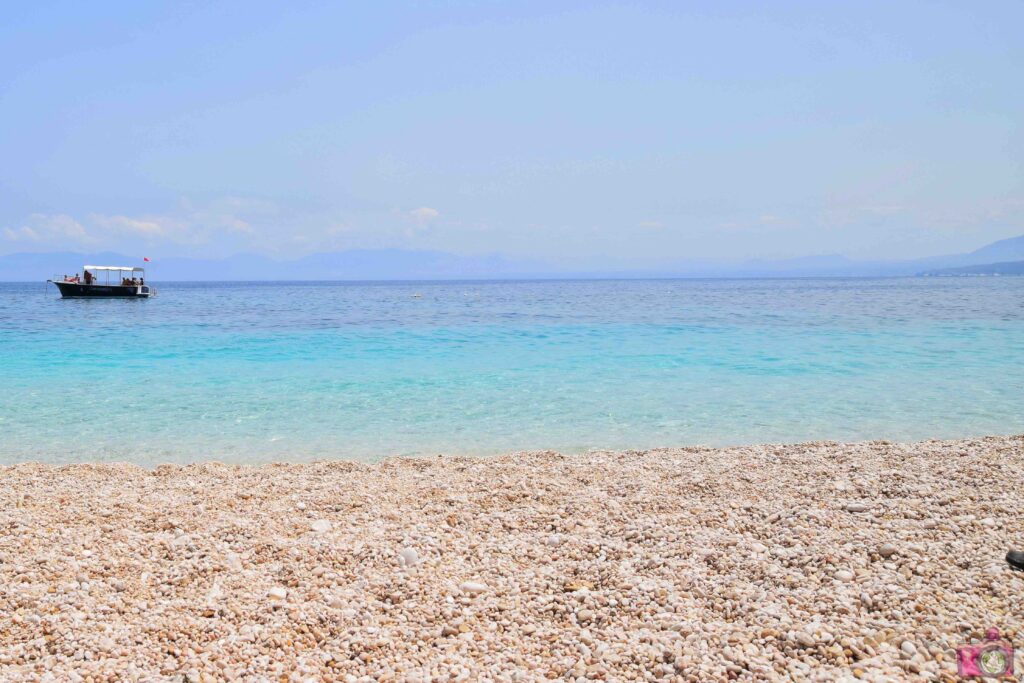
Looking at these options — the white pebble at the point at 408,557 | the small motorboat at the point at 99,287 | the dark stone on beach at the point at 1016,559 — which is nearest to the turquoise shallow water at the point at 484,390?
the white pebble at the point at 408,557

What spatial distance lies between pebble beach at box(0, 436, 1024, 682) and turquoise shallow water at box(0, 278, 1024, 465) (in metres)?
3.25

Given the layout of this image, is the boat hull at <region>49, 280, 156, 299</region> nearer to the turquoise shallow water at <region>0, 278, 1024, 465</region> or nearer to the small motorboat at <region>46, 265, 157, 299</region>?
the small motorboat at <region>46, 265, 157, 299</region>

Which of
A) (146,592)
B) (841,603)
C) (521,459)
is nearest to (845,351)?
(521,459)

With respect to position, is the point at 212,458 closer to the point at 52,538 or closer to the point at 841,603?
the point at 52,538

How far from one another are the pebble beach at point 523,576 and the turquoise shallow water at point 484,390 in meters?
3.25

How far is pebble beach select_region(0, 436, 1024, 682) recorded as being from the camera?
366cm

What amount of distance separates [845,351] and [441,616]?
18.4 metres

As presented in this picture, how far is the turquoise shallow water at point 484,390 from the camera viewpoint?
397 inches

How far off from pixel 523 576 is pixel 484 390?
9404 mm

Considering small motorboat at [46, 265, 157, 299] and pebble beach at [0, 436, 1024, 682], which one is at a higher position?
small motorboat at [46, 265, 157, 299]

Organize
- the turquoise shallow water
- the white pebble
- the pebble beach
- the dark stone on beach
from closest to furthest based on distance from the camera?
1. the pebble beach
2. the dark stone on beach
3. the white pebble
4. the turquoise shallow water

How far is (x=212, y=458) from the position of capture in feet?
30.3

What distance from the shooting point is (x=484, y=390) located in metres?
14.0

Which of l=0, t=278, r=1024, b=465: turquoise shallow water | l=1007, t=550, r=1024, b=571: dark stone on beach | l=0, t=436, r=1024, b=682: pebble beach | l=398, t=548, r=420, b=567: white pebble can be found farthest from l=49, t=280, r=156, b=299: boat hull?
l=1007, t=550, r=1024, b=571: dark stone on beach
